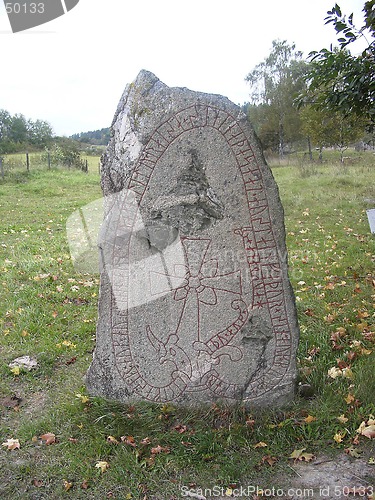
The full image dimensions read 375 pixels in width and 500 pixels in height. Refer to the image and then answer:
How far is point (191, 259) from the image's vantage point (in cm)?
326

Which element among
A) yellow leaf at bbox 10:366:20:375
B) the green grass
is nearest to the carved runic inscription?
the green grass

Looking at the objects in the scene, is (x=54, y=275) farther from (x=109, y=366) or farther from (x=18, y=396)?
(x=109, y=366)

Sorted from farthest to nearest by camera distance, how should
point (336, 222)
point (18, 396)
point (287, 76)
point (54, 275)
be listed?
point (287, 76), point (336, 222), point (54, 275), point (18, 396)

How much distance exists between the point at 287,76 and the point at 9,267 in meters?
25.6

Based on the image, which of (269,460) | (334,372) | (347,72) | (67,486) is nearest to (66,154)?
(347,72)

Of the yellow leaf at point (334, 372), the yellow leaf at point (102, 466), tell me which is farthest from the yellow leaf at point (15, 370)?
the yellow leaf at point (334, 372)

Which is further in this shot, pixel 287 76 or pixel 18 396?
pixel 287 76

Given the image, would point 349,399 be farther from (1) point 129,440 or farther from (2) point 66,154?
(2) point 66,154

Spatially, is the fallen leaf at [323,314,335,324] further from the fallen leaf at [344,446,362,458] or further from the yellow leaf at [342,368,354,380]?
the fallen leaf at [344,446,362,458]

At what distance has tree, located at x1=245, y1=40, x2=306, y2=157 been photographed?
28.2m

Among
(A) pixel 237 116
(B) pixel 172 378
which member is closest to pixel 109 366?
(B) pixel 172 378

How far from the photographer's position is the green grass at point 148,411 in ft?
9.18

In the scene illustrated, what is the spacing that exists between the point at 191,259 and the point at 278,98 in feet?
89.2

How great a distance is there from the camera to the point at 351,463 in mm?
2779
